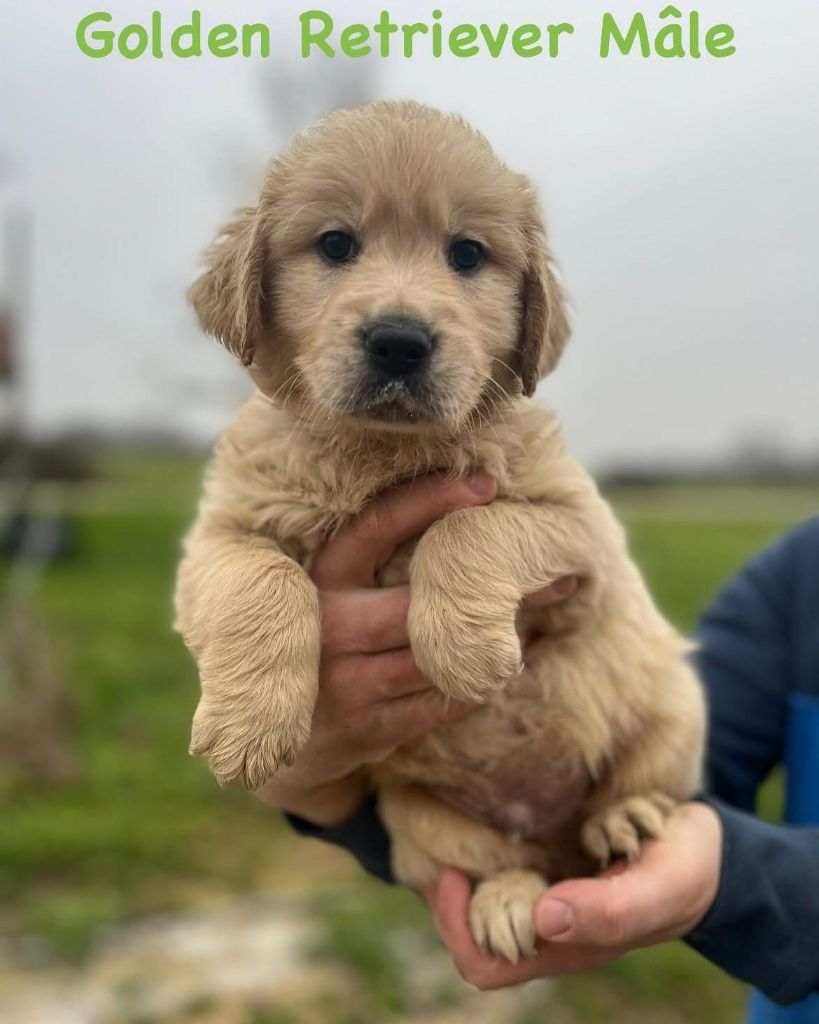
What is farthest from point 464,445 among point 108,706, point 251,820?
point 108,706

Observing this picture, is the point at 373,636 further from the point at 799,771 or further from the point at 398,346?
the point at 799,771

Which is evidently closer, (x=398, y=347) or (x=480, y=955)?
(x=398, y=347)

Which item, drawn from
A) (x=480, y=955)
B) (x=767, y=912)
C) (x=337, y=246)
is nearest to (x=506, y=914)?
(x=480, y=955)

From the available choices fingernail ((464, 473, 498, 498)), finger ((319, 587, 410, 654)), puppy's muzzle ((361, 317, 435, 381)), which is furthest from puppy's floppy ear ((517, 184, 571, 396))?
finger ((319, 587, 410, 654))

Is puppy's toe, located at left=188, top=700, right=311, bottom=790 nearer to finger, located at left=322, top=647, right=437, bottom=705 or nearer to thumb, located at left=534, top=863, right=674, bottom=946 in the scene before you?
finger, located at left=322, top=647, right=437, bottom=705

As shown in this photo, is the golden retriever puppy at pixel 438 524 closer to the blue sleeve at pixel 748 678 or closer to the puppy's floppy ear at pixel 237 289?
the puppy's floppy ear at pixel 237 289

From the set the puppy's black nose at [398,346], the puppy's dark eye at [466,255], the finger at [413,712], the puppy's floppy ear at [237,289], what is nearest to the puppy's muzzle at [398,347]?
the puppy's black nose at [398,346]
